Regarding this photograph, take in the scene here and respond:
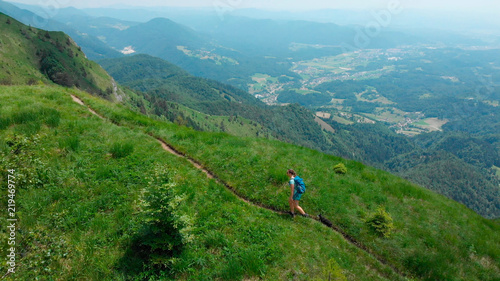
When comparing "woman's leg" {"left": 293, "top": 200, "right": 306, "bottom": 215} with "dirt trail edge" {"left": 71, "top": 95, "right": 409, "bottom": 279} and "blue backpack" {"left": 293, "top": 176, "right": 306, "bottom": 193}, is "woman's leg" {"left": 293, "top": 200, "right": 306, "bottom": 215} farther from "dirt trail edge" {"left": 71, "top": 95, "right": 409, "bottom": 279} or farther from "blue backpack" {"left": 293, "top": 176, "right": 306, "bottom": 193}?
"blue backpack" {"left": 293, "top": 176, "right": 306, "bottom": 193}

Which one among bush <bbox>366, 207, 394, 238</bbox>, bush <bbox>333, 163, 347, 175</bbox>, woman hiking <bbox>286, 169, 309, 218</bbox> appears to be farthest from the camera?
bush <bbox>333, 163, 347, 175</bbox>

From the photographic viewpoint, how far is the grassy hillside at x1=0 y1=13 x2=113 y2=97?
309 ft

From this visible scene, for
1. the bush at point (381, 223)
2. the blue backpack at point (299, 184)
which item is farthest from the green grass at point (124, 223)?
the bush at point (381, 223)

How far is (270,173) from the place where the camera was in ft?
49.1

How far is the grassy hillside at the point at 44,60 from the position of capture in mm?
94125

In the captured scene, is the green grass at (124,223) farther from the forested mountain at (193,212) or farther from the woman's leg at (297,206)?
the woman's leg at (297,206)

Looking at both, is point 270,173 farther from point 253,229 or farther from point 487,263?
point 487,263

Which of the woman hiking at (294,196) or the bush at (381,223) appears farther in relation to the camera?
the bush at (381,223)

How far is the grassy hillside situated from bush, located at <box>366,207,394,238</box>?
10567 cm

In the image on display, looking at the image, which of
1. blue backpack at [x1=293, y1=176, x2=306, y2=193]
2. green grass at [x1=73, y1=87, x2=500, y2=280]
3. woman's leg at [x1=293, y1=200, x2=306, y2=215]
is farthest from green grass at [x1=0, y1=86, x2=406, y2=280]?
blue backpack at [x1=293, y1=176, x2=306, y2=193]

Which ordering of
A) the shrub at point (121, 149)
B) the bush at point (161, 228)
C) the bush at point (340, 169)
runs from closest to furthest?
the bush at point (161, 228), the shrub at point (121, 149), the bush at point (340, 169)

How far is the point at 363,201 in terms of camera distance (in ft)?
47.3

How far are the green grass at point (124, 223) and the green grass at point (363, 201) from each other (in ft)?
4.43

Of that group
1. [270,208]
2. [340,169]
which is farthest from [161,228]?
[340,169]
